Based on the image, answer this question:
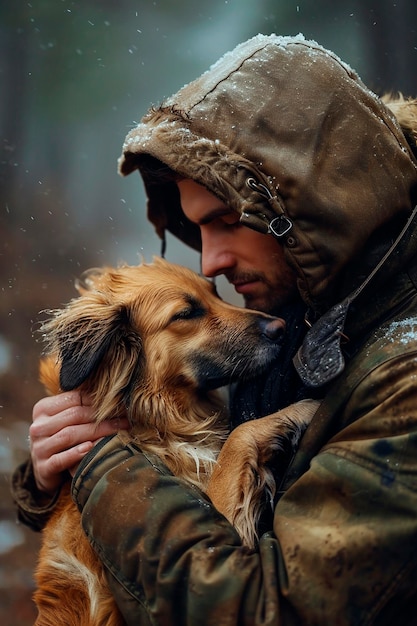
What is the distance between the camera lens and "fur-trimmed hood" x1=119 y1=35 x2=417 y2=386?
2176mm

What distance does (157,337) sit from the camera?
277 centimetres

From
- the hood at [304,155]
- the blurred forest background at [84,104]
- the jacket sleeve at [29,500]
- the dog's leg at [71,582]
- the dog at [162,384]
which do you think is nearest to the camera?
the hood at [304,155]

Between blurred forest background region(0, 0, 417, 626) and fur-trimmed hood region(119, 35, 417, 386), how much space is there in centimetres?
417

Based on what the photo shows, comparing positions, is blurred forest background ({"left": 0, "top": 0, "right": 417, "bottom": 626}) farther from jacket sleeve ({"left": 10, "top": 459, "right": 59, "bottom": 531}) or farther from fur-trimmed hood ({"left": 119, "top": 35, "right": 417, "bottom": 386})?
fur-trimmed hood ({"left": 119, "top": 35, "right": 417, "bottom": 386})

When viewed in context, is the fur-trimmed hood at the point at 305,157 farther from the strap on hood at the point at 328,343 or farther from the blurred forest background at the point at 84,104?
the blurred forest background at the point at 84,104

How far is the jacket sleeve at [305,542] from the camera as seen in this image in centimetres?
165

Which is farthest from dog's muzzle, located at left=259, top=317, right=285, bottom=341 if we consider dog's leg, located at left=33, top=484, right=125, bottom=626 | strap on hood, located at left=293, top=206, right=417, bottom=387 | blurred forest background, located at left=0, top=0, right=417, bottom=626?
blurred forest background, located at left=0, top=0, right=417, bottom=626

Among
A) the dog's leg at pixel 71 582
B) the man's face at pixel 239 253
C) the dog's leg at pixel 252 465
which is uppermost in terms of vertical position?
the man's face at pixel 239 253

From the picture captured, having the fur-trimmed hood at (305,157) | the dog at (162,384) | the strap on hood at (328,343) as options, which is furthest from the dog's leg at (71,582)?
the fur-trimmed hood at (305,157)

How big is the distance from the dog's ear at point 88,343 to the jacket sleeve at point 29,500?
2.01ft

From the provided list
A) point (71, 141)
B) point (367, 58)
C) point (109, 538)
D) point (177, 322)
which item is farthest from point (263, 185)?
point (71, 141)

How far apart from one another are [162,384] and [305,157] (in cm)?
112

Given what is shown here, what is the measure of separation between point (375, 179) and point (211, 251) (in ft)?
2.48

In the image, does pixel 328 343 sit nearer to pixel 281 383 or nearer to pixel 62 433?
pixel 281 383
